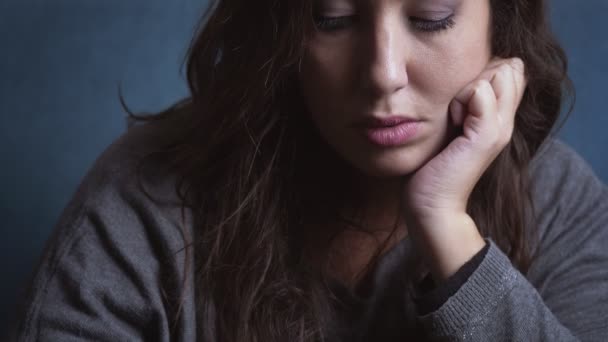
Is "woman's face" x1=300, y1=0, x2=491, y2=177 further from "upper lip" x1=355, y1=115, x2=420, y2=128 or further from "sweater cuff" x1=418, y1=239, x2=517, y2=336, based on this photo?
"sweater cuff" x1=418, y1=239, x2=517, y2=336

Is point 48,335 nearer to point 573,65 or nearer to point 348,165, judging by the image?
point 348,165

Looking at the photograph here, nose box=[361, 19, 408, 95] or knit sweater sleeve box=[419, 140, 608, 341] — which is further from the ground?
nose box=[361, 19, 408, 95]

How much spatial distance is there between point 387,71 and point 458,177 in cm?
24

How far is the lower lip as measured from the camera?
1.22 metres

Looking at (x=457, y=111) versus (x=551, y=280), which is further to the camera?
(x=551, y=280)

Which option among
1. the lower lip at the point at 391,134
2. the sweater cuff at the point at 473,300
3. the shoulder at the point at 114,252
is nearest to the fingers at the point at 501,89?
the lower lip at the point at 391,134

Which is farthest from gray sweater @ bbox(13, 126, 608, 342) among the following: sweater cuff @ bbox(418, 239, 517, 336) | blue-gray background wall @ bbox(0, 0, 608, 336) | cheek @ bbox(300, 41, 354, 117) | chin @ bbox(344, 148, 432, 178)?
blue-gray background wall @ bbox(0, 0, 608, 336)

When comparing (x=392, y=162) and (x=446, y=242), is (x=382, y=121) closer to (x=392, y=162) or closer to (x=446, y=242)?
(x=392, y=162)

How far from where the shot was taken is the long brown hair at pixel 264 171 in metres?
1.29

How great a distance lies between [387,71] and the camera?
1164 millimetres

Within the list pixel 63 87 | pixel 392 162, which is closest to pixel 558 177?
pixel 392 162

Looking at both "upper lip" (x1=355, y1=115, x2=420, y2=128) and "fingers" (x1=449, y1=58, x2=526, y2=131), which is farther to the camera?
"fingers" (x1=449, y1=58, x2=526, y2=131)

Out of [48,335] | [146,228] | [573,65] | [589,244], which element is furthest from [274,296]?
[573,65]

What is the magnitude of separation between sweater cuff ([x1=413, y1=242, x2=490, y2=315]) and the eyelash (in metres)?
0.33
